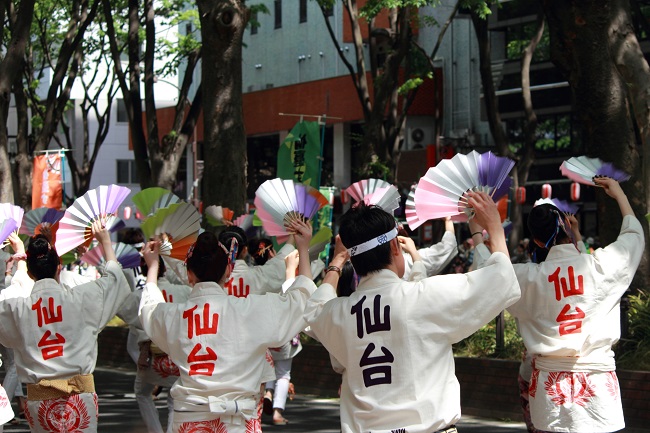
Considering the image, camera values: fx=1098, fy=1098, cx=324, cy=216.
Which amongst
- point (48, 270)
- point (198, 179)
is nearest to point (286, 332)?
point (48, 270)

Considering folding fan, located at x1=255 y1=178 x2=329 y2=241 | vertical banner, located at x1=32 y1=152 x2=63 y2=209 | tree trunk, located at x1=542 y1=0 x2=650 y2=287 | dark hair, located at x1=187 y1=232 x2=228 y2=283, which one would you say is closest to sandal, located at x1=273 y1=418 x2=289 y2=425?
tree trunk, located at x1=542 y1=0 x2=650 y2=287

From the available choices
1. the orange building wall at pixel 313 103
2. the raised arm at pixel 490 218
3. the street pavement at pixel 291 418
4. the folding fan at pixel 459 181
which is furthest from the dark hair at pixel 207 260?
the orange building wall at pixel 313 103

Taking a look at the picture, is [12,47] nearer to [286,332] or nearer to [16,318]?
[16,318]

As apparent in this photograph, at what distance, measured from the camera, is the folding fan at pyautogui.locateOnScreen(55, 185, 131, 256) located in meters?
7.17

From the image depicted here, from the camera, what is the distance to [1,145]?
15.9 meters

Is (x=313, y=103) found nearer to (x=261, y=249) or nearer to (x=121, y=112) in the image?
(x=121, y=112)

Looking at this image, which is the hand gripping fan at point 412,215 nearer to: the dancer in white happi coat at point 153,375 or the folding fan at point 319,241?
the folding fan at point 319,241

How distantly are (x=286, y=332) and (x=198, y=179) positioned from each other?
35077mm

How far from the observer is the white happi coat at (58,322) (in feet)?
24.1

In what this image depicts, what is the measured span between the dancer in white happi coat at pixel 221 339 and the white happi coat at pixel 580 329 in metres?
1.51

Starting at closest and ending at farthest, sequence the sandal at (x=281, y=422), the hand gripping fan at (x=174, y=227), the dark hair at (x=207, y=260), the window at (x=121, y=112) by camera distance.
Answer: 1. the dark hair at (x=207, y=260)
2. the hand gripping fan at (x=174, y=227)
3. the sandal at (x=281, y=422)
4. the window at (x=121, y=112)

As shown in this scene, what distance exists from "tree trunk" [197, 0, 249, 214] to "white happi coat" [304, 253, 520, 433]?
829 centimetres

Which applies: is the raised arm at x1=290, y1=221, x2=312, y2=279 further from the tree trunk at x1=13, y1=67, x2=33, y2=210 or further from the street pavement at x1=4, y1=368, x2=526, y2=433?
the tree trunk at x1=13, y1=67, x2=33, y2=210

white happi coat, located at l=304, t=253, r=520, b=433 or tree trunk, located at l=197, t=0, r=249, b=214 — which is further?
tree trunk, located at l=197, t=0, r=249, b=214
